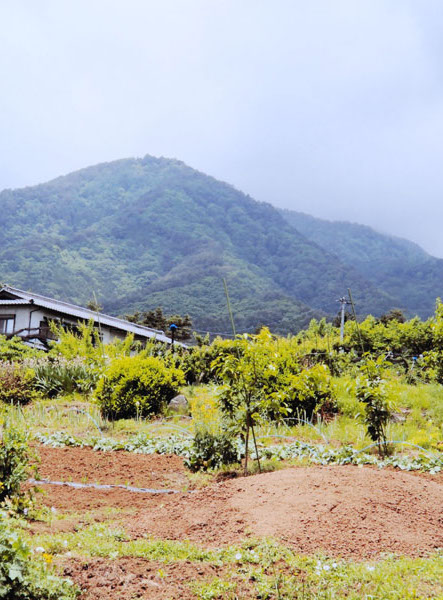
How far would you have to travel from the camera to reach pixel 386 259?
484 feet

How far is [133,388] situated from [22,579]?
316 inches

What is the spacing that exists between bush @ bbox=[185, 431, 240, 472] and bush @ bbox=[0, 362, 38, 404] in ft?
22.2

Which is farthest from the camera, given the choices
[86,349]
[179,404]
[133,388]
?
[86,349]

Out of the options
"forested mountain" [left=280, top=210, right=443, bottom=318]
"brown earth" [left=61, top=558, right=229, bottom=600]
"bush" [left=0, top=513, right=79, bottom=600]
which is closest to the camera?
"bush" [left=0, top=513, right=79, bottom=600]

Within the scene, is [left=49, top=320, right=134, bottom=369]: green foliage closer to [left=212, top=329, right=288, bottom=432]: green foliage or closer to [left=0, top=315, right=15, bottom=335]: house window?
[left=212, top=329, right=288, bottom=432]: green foliage

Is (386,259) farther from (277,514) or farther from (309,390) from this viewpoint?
(277,514)

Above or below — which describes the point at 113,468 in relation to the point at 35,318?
below

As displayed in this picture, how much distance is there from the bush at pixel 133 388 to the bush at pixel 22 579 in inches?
283

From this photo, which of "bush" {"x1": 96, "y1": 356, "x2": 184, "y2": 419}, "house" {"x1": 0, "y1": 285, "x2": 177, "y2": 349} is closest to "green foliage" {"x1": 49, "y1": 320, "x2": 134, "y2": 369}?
"bush" {"x1": 96, "y1": 356, "x2": 184, "y2": 419}

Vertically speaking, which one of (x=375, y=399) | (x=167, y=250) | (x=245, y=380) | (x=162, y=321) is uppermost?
(x=167, y=250)

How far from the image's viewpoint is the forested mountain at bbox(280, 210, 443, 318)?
92812mm

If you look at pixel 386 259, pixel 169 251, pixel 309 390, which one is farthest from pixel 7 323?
pixel 386 259

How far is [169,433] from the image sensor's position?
8836mm

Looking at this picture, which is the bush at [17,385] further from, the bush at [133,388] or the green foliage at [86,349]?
the bush at [133,388]
